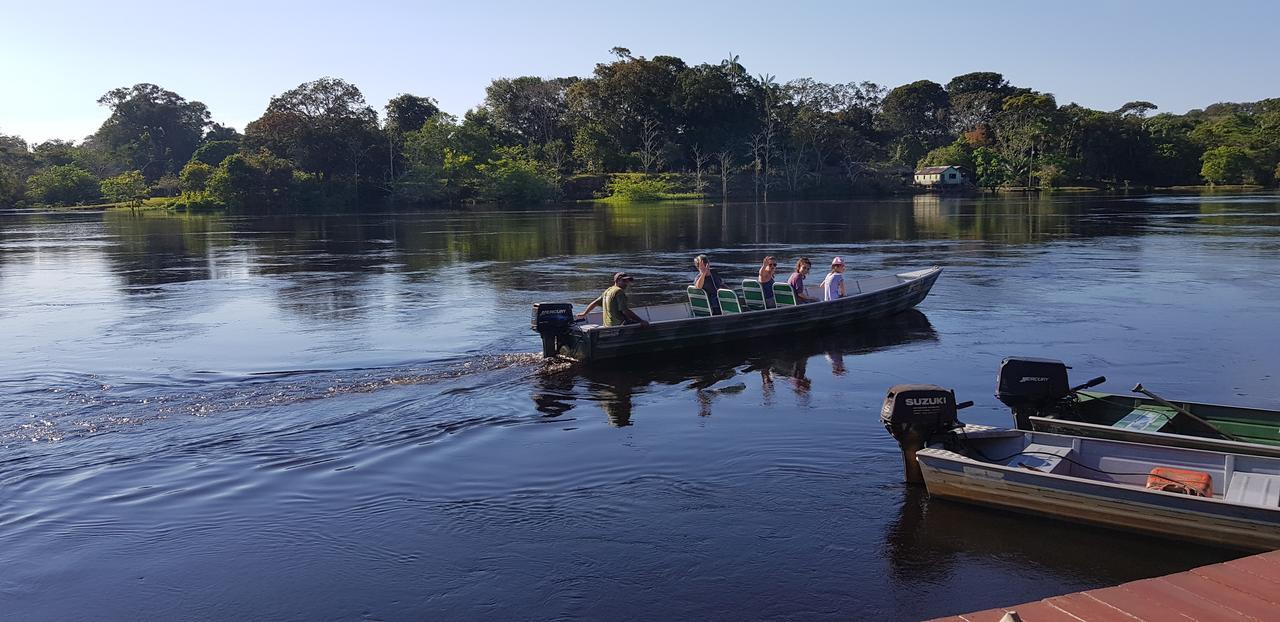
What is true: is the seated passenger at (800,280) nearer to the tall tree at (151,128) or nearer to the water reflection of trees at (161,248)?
the water reflection of trees at (161,248)

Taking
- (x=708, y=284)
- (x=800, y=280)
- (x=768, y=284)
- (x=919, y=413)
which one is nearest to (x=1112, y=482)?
(x=919, y=413)

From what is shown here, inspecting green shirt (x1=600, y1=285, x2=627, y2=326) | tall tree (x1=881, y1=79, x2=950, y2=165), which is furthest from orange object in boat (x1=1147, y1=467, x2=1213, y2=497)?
tall tree (x1=881, y1=79, x2=950, y2=165)

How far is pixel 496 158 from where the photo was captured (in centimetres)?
10562

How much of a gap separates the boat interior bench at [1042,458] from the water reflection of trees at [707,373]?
446cm

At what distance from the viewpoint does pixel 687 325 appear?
1722 centimetres

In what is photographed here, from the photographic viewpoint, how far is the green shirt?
16.6 metres

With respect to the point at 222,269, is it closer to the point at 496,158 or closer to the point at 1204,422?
the point at 1204,422

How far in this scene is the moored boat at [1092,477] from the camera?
877 centimetres

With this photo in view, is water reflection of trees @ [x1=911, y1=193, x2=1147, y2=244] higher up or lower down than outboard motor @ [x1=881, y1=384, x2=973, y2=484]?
higher up

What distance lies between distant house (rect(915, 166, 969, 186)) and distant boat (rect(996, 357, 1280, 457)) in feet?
353

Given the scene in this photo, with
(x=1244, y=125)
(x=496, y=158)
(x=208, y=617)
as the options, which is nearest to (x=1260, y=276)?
(x=208, y=617)

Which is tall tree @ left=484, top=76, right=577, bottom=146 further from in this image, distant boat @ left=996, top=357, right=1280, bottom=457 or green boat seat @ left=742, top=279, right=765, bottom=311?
distant boat @ left=996, top=357, right=1280, bottom=457

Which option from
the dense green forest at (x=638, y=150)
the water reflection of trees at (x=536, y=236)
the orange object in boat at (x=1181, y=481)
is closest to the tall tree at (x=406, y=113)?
the dense green forest at (x=638, y=150)

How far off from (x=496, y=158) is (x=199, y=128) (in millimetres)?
69052
